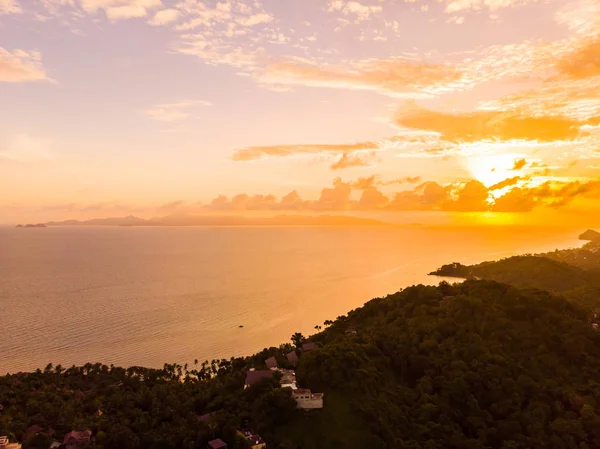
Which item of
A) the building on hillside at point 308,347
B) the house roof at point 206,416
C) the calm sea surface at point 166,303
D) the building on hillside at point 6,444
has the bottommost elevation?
the calm sea surface at point 166,303

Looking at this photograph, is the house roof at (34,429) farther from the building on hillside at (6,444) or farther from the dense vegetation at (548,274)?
the dense vegetation at (548,274)

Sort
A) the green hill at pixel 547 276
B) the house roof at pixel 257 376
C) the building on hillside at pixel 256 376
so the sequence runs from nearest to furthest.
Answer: the building on hillside at pixel 256 376
the house roof at pixel 257 376
the green hill at pixel 547 276

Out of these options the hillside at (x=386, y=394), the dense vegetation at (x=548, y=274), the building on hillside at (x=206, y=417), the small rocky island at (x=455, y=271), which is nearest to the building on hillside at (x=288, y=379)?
the hillside at (x=386, y=394)

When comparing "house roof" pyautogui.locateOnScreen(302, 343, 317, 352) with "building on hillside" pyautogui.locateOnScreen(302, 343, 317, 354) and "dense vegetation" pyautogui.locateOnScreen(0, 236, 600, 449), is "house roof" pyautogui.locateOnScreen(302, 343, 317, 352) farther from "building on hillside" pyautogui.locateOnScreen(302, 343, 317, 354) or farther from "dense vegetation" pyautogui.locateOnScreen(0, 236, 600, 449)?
"dense vegetation" pyautogui.locateOnScreen(0, 236, 600, 449)

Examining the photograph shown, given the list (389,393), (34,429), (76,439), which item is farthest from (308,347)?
(34,429)

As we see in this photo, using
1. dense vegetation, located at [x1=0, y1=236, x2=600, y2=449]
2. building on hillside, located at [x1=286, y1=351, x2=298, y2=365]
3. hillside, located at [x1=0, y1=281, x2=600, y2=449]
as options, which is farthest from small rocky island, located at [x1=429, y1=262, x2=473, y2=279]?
building on hillside, located at [x1=286, y1=351, x2=298, y2=365]
